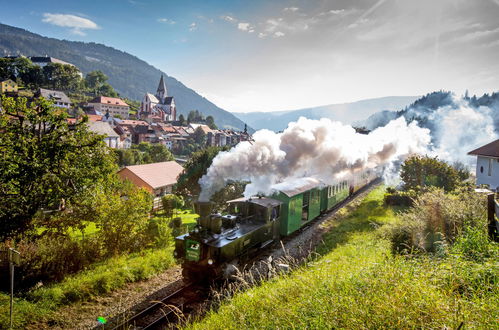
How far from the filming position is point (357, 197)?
26.2 metres

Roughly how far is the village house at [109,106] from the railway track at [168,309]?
109 metres

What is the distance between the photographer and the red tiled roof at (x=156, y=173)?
3288 centimetres

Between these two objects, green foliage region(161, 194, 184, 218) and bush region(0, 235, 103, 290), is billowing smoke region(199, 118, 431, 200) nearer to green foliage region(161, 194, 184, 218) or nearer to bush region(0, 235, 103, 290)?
bush region(0, 235, 103, 290)

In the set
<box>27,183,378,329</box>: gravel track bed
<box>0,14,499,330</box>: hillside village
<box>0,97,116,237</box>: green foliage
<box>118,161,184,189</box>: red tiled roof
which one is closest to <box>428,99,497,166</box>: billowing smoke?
<box>0,14,499,330</box>: hillside village

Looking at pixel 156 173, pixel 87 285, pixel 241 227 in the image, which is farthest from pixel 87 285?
pixel 156 173

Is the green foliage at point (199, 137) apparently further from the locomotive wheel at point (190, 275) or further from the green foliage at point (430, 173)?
the locomotive wheel at point (190, 275)

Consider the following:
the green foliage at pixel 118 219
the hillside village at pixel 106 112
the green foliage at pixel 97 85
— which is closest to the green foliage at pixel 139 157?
the hillside village at pixel 106 112

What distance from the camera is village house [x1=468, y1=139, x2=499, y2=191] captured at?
73.9 ft

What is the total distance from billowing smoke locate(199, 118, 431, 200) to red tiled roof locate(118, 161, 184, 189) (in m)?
18.0

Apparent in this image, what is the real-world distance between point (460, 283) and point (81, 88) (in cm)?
14295

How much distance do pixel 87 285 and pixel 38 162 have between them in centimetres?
490

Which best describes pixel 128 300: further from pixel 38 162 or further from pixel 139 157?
pixel 139 157

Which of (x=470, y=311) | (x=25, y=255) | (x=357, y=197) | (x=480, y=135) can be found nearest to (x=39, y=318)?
(x=25, y=255)

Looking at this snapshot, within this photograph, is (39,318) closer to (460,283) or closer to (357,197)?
(460,283)
